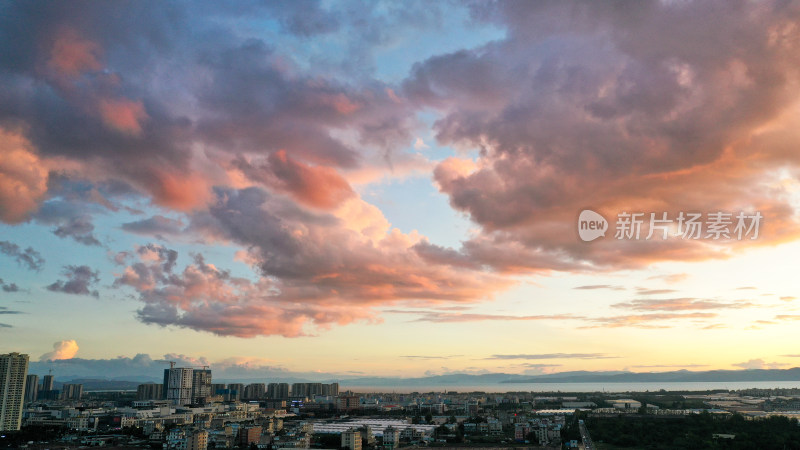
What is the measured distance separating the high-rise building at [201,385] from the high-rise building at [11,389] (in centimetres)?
3157

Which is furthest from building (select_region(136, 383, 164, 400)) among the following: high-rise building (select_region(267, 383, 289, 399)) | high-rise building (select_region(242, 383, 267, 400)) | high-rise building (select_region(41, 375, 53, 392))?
high-rise building (select_region(41, 375, 53, 392))

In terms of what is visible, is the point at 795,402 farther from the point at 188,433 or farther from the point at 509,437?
the point at 188,433

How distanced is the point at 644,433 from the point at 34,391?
72050 millimetres

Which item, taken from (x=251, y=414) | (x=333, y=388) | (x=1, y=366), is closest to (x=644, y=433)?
(x=251, y=414)

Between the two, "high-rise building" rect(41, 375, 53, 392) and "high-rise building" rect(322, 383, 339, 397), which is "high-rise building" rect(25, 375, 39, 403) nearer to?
"high-rise building" rect(41, 375, 53, 392)

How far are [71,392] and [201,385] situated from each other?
21819mm

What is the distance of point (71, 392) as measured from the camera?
76812mm

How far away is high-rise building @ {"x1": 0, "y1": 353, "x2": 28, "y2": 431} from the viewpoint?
34.4 m

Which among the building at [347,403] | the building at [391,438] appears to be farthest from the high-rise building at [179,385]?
the building at [391,438]

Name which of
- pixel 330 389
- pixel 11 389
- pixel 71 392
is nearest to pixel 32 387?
pixel 71 392

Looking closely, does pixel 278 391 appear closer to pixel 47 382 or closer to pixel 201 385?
pixel 201 385

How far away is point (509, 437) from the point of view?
113ft

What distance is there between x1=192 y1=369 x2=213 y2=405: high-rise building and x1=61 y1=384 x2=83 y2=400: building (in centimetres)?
1963

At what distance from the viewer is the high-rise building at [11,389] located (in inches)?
1355
